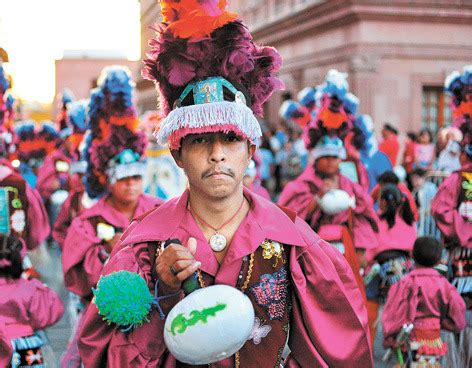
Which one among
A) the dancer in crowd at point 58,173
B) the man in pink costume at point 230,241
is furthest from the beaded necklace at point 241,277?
the dancer in crowd at point 58,173

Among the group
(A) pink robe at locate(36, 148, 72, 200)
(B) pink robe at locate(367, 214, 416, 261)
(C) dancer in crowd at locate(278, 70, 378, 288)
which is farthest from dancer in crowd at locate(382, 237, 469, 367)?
(A) pink robe at locate(36, 148, 72, 200)

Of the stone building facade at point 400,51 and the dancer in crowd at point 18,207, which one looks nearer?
the dancer in crowd at point 18,207

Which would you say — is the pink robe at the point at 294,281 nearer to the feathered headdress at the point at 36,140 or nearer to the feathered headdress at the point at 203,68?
the feathered headdress at the point at 203,68

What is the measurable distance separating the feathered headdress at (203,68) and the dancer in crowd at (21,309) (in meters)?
2.49

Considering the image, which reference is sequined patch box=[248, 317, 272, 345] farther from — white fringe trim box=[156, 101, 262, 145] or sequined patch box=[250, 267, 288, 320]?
white fringe trim box=[156, 101, 262, 145]

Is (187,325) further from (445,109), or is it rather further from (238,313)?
(445,109)

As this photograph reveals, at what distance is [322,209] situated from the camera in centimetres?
787

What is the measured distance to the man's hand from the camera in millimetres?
3377

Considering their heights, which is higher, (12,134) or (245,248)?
(12,134)

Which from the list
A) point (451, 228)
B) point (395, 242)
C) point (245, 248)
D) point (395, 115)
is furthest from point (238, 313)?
point (395, 115)

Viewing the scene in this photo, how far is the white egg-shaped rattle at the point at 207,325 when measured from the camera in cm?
323

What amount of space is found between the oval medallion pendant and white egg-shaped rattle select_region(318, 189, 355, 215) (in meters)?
4.07

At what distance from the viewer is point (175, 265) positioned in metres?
3.39

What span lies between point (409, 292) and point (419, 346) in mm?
409
